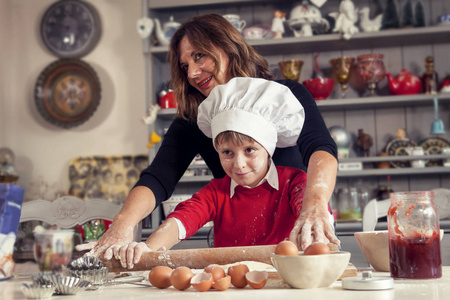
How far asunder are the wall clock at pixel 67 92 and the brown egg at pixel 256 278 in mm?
3017

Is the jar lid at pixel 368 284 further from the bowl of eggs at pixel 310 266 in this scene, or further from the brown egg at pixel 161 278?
the brown egg at pixel 161 278

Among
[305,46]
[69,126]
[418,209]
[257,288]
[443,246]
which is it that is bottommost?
[443,246]

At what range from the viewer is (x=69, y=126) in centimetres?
379

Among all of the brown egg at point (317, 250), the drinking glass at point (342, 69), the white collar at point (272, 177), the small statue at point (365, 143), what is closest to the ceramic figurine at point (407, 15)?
the drinking glass at point (342, 69)

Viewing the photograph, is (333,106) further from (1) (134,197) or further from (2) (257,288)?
(2) (257,288)

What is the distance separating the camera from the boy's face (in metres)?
1.41

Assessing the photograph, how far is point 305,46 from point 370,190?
957 mm

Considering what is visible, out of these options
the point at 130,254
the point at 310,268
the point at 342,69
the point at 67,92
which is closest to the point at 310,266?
the point at 310,268

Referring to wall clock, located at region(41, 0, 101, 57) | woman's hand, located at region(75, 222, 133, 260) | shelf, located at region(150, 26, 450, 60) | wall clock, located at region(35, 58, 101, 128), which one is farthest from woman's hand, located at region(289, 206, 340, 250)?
wall clock, located at region(41, 0, 101, 57)

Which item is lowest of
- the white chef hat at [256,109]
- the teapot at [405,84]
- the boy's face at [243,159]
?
the boy's face at [243,159]

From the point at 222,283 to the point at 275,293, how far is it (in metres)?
0.09

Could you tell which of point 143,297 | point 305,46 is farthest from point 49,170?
point 143,297

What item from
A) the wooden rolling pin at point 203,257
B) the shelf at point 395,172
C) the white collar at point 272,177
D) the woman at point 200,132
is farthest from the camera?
the shelf at point 395,172

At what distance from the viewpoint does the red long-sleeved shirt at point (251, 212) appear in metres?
1.48
